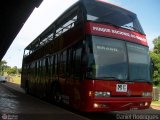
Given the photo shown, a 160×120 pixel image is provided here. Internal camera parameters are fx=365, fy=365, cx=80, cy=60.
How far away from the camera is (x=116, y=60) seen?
12.0 metres

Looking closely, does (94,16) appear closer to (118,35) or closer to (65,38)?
(118,35)

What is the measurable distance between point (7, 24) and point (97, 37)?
13849 millimetres

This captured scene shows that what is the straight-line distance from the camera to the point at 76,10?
13.9 meters

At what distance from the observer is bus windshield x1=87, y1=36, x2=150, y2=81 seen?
1162cm

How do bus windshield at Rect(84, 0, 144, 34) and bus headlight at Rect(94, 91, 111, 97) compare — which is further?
bus windshield at Rect(84, 0, 144, 34)

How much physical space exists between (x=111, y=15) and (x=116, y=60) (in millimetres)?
2057

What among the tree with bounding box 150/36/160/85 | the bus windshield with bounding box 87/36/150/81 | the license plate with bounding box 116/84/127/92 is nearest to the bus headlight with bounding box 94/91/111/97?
the license plate with bounding box 116/84/127/92

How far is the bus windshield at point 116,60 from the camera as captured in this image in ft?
38.1

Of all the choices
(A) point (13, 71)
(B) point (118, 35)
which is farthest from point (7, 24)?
(A) point (13, 71)

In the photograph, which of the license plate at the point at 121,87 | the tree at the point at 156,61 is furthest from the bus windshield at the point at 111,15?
the tree at the point at 156,61

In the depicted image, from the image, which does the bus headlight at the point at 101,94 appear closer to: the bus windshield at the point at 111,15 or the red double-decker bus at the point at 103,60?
the red double-decker bus at the point at 103,60

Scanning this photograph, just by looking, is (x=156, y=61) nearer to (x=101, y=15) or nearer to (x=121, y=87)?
(x=101, y=15)

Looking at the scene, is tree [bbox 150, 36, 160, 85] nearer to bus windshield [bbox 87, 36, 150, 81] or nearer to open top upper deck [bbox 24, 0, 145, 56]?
open top upper deck [bbox 24, 0, 145, 56]

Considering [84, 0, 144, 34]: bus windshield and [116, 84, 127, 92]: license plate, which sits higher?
[84, 0, 144, 34]: bus windshield
